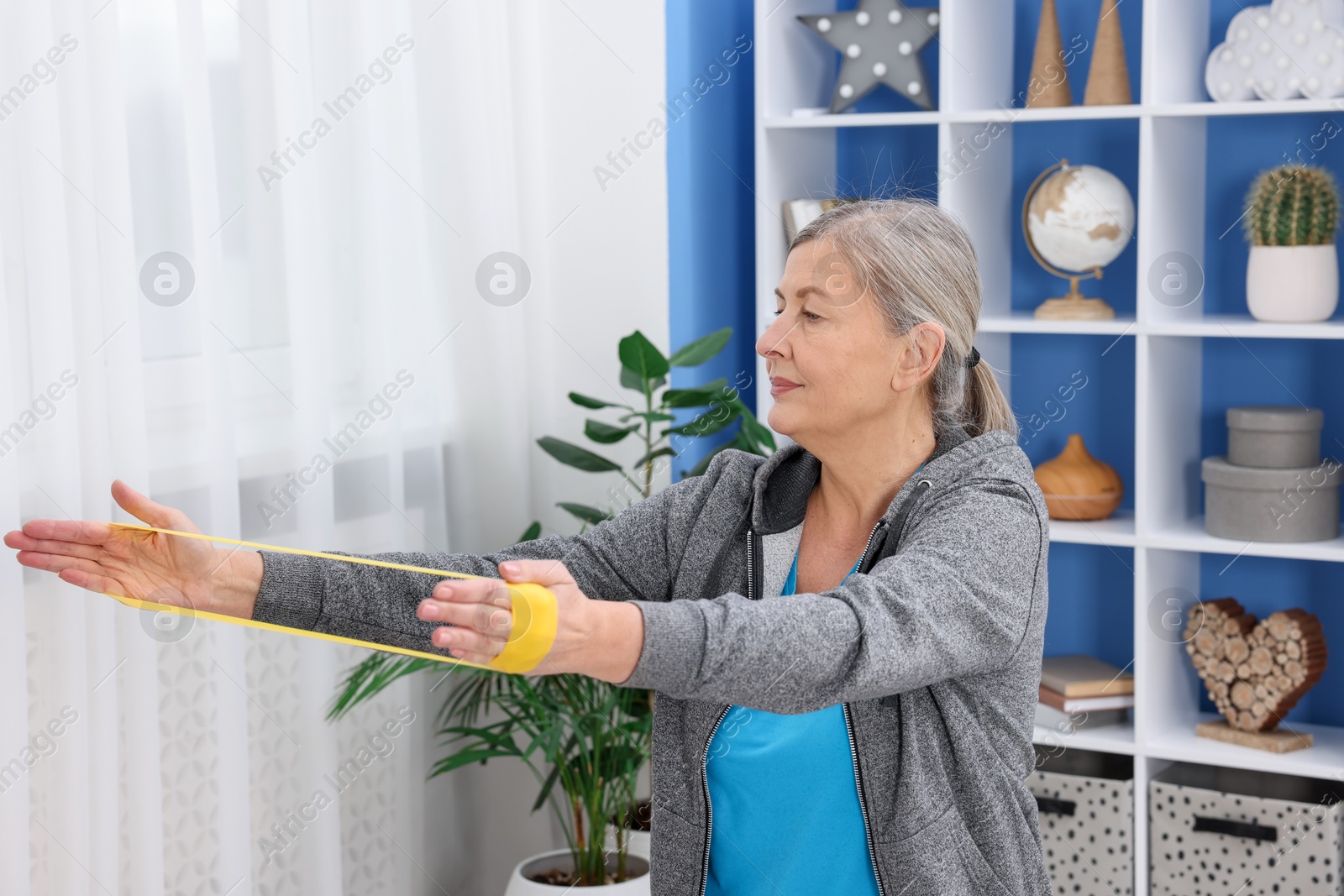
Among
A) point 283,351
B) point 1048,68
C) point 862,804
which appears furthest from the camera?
point 1048,68

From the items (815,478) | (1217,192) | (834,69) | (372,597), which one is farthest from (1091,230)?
(372,597)

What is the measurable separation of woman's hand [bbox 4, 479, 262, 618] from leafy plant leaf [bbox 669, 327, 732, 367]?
1104 millimetres

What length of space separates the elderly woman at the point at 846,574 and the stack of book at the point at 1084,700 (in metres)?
1.31

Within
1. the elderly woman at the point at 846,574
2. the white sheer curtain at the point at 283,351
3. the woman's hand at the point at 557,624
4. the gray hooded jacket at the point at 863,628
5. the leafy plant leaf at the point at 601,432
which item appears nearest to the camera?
the woman's hand at the point at 557,624

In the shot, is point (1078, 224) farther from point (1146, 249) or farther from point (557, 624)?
point (557, 624)

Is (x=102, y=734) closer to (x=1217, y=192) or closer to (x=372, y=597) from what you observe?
(x=372, y=597)

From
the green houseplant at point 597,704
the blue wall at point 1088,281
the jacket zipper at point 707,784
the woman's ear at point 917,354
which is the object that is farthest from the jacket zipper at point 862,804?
the blue wall at point 1088,281

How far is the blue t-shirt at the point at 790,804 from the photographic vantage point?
135 cm

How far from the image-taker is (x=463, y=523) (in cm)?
249

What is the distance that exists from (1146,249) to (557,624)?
1899mm

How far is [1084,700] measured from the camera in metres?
2.66

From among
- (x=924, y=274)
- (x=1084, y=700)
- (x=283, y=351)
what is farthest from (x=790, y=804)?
(x=1084, y=700)

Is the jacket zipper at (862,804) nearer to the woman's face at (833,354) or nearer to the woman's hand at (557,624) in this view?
the woman's face at (833,354)

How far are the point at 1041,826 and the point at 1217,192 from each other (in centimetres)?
135
